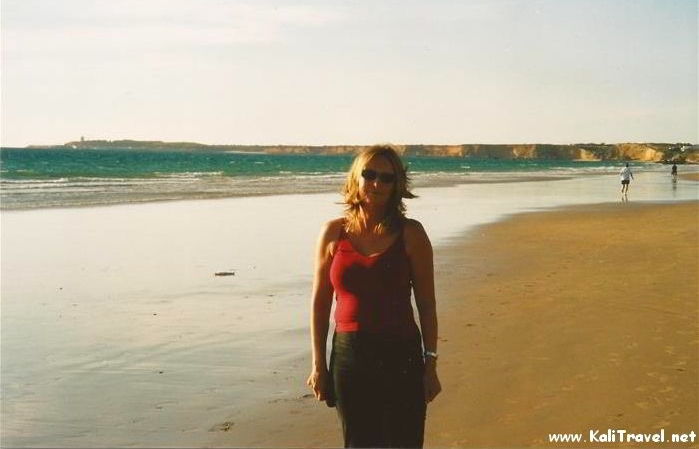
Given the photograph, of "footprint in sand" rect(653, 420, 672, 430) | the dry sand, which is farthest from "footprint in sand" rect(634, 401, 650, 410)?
"footprint in sand" rect(653, 420, 672, 430)

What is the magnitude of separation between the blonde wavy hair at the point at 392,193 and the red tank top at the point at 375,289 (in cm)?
11

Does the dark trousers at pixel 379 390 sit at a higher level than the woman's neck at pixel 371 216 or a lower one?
lower

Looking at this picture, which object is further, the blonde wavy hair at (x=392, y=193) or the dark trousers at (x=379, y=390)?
the blonde wavy hair at (x=392, y=193)

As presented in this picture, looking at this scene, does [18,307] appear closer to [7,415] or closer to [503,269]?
[7,415]

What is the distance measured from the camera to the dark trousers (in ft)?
10.6

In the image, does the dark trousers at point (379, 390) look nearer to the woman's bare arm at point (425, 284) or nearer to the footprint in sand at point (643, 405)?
the woman's bare arm at point (425, 284)

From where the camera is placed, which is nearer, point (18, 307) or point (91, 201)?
point (18, 307)

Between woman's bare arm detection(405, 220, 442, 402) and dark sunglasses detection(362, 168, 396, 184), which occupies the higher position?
dark sunglasses detection(362, 168, 396, 184)

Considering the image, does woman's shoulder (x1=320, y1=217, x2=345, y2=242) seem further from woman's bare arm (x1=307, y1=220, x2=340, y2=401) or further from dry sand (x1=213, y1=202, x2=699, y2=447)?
dry sand (x1=213, y1=202, x2=699, y2=447)

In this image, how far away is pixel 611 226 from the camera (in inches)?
750

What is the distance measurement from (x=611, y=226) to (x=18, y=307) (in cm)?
1389

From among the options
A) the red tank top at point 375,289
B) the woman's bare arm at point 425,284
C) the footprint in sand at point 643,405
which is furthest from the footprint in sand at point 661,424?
the red tank top at point 375,289

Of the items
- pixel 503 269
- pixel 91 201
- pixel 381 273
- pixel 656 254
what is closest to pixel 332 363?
pixel 381 273

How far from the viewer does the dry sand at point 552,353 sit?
5.12 m
